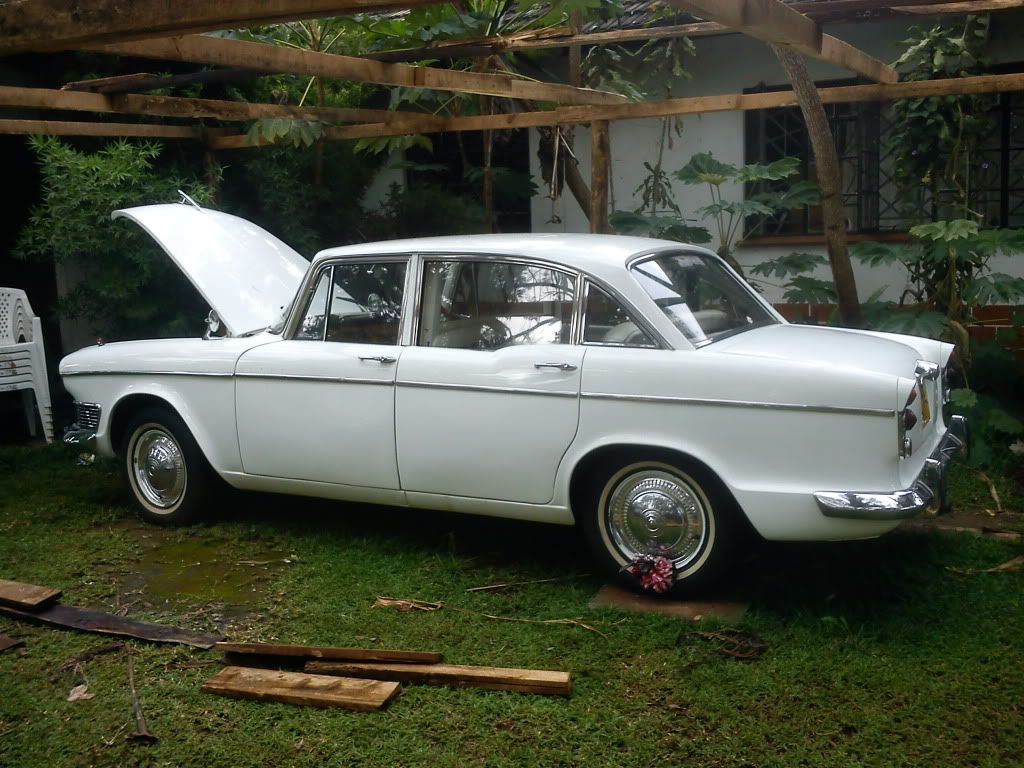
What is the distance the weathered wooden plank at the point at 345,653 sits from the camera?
4.02 m

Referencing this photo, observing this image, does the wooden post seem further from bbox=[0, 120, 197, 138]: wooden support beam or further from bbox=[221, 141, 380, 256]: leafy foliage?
bbox=[0, 120, 197, 138]: wooden support beam

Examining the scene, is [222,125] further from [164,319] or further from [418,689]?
[418,689]

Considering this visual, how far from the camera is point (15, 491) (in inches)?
272

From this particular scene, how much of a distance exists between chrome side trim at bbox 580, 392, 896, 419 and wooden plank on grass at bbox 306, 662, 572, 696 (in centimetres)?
120

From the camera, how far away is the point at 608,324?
4.66m

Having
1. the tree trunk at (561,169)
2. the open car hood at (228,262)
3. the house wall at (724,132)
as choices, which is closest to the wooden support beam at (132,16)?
the open car hood at (228,262)

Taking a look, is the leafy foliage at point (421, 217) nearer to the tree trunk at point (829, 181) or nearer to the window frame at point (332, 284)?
the tree trunk at point (829, 181)

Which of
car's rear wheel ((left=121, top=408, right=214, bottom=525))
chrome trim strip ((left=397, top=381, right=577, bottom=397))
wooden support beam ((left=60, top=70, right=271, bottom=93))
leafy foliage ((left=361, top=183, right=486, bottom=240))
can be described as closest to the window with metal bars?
leafy foliage ((left=361, top=183, right=486, bottom=240))

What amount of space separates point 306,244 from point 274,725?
5.92m

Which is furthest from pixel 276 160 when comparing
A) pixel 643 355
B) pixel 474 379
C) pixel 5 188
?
pixel 643 355

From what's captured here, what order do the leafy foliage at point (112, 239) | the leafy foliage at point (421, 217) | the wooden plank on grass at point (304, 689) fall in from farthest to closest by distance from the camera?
the leafy foliage at point (421, 217) < the leafy foliage at point (112, 239) < the wooden plank on grass at point (304, 689)

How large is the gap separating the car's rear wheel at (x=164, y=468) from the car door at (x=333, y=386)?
0.47 m

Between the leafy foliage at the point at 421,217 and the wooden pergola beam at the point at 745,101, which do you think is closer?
the wooden pergola beam at the point at 745,101

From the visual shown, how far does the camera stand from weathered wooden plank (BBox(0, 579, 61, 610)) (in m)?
4.73
